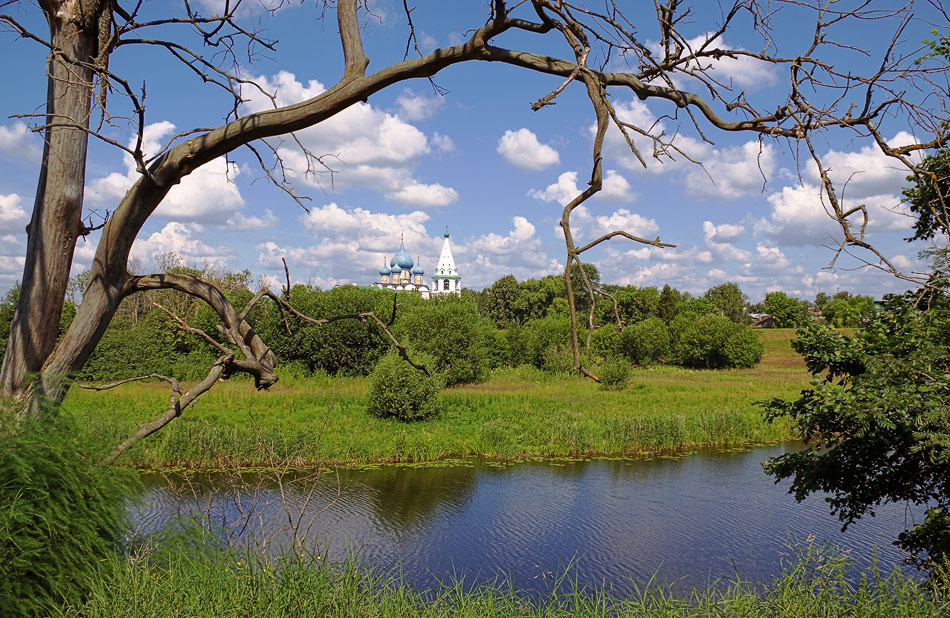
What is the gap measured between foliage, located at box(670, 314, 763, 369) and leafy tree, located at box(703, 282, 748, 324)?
25.8 m

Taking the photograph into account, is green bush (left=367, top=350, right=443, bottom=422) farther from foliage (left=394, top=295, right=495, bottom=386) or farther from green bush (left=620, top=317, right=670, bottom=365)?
green bush (left=620, top=317, right=670, bottom=365)

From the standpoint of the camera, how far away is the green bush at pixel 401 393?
1730 centimetres

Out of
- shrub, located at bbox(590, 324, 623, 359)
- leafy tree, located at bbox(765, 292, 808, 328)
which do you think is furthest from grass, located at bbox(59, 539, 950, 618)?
leafy tree, located at bbox(765, 292, 808, 328)

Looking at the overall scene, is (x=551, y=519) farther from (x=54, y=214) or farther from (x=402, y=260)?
(x=402, y=260)

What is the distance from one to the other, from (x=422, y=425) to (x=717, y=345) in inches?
A: 1048

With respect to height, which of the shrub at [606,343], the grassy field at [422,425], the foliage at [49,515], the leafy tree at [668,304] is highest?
the leafy tree at [668,304]

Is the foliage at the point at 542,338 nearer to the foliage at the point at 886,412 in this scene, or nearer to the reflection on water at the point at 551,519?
the reflection on water at the point at 551,519

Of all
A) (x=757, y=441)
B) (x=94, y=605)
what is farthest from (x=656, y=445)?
(x=94, y=605)

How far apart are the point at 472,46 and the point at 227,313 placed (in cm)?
164

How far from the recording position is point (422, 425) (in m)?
17.0

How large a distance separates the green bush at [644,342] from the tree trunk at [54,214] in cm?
3694

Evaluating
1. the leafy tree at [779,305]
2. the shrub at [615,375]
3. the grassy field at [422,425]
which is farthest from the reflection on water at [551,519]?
the leafy tree at [779,305]

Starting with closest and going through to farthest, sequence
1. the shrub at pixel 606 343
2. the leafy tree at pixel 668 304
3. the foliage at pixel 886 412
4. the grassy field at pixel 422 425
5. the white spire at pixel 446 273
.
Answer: the foliage at pixel 886 412 < the grassy field at pixel 422 425 < the shrub at pixel 606 343 < the leafy tree at pixel 668 304 < the white spire at pixel 446 273

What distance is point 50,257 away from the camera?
3.04 meters
